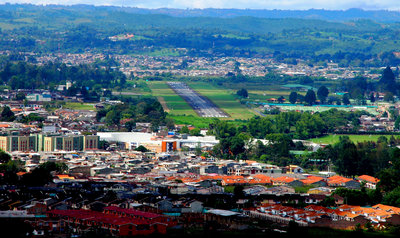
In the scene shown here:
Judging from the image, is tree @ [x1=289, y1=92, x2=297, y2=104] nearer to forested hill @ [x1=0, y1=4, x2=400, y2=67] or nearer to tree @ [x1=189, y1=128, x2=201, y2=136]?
tree @ [x1=189, y1=128, x2=201, y2=136]

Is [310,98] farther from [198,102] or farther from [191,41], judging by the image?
[191,41]

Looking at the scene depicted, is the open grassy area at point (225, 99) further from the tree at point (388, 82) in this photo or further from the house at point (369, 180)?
the house at point (369, 180)

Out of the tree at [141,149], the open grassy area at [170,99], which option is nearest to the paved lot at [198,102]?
the open grassy area at [170,99]

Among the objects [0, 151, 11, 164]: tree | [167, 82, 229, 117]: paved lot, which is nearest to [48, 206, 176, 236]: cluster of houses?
[0, 151, 11, 164]: tree

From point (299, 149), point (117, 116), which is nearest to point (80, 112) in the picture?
point (117, 116)

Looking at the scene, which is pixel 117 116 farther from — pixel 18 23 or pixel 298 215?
pixel 18 23

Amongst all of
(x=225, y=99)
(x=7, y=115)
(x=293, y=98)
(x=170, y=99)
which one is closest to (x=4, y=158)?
(x=7, y=115)

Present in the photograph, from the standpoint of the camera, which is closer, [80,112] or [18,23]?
[80,112]
